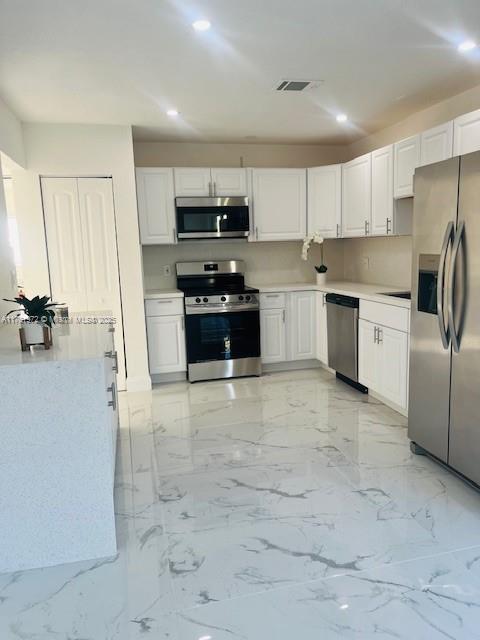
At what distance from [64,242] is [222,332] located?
177 cm

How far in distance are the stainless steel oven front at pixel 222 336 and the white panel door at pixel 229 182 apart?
1.13m

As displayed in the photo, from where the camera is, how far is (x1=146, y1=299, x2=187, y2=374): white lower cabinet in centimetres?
461

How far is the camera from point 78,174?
13.6 ft

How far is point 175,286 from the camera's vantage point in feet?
16.9

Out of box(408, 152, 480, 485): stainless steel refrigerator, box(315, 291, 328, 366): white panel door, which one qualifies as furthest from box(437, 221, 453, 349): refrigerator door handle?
box(315, 291, 328, 366): white panel door

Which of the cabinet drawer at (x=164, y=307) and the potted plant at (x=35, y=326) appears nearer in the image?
the potted plant at (x=35, y=326)

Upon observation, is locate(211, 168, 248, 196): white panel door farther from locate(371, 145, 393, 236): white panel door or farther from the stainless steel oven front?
locate(371, 145, 393, 236): white panel door

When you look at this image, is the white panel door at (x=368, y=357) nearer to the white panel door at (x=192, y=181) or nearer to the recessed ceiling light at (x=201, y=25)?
the white panel door at (x=192, y=181)

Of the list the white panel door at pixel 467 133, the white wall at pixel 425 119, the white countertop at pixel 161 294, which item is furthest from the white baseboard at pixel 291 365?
the white panel door at pixel 467 133

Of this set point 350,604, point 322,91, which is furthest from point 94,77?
point 350,604

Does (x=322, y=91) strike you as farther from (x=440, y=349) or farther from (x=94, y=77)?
(x=440, y=349)

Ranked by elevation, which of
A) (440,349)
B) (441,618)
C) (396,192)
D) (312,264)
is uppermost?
(396,192)

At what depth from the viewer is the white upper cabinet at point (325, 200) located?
481 cm

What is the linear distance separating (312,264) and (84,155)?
111 inches
